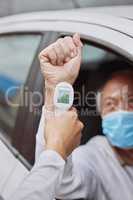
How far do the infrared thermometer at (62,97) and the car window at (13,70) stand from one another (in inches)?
52.6

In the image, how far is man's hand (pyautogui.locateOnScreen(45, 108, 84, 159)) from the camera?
2.45 metres

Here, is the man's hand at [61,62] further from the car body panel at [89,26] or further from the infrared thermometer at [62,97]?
the car body panel at [89,26]

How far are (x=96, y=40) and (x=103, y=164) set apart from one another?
Answer: 612mm

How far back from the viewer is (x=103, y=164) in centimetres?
309

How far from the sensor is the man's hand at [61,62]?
248cm

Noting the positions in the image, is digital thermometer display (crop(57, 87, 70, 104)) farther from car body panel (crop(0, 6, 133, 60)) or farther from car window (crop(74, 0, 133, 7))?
car window (crop(74, 0, 133, 7))

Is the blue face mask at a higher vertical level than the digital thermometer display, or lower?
lower

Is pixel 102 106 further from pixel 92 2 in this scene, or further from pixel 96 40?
pixel 92 2

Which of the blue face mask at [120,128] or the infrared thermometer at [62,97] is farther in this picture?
the blue face mask at [120,128]

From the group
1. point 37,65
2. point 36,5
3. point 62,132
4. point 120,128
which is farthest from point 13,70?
point 36,5

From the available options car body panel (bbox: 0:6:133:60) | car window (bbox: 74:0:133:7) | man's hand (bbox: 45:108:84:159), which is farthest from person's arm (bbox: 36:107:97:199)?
car window (bbox: 74:0:133:7)

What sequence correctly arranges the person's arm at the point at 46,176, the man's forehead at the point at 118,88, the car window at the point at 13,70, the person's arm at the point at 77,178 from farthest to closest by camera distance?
1. the car window at the point at 13,70
2. the man's forehead at the point at 118,88
3. the person's arm at the point at 77,178
4. the person's arm at the point at 46,176

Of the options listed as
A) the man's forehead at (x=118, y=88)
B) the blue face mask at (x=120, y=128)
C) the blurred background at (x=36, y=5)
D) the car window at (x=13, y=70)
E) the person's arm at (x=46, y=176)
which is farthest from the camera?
the blurred background at (x=36, y=5)

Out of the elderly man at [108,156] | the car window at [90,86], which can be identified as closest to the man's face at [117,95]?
the elderly man at [108,156]
